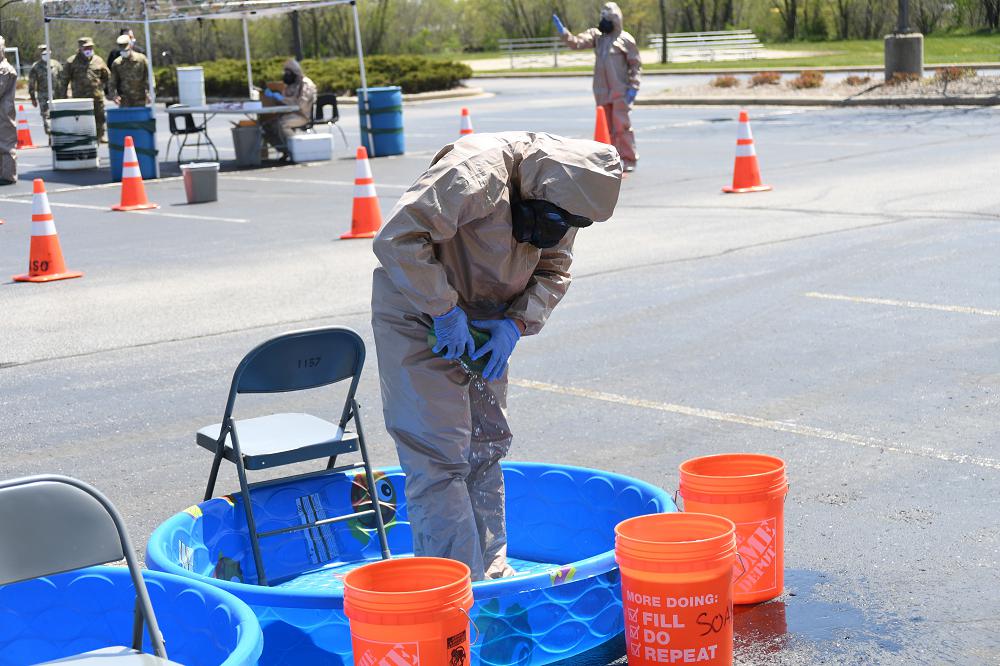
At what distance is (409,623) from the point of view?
3512mm

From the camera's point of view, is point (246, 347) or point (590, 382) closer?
point (590, 382)

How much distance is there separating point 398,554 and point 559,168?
2.12m

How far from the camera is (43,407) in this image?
24.3ft

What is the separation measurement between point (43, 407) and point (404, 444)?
3586 millimetres

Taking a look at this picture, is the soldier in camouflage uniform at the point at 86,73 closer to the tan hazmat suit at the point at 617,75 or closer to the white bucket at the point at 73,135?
the white bucket at the point at 73,135

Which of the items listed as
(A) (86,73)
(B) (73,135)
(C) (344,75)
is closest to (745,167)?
(B) (73,135)

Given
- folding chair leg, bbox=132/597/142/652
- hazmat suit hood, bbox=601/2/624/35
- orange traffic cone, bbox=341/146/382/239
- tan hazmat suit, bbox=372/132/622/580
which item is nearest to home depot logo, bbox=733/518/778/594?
tan hazmat suit, bbox=372/132/622/580

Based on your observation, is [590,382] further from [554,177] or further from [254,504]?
[554,177]

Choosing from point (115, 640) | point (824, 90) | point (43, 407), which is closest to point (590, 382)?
point (43, 407)

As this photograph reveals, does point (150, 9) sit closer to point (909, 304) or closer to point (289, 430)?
point (909, 304)

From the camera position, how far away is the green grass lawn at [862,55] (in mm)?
40938

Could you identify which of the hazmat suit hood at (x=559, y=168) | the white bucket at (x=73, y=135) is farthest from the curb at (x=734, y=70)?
the hazmat suit hood at (x=559, y=168)

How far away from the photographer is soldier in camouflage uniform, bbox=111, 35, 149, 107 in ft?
79.0

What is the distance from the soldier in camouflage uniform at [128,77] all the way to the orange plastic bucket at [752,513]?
839 inches
